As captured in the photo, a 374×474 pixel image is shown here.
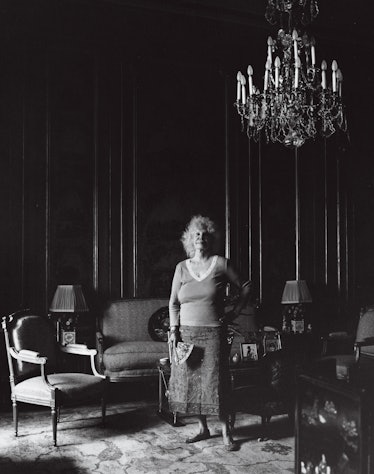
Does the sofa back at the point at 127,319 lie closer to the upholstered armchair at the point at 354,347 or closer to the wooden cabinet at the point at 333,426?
the upholstered armchair at the point at 354,347

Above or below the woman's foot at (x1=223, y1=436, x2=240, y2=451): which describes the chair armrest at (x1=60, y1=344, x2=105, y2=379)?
above

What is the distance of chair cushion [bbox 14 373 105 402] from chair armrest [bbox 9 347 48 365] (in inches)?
7.1

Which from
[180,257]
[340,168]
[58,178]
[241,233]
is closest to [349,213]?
[340,168]

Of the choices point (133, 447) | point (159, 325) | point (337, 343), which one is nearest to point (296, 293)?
point (337, 343)

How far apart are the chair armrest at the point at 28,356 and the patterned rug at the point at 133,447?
618mm

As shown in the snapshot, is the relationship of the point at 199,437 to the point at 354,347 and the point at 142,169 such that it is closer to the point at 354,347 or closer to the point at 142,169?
the point at 354,347

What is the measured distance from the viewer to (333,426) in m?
2.72

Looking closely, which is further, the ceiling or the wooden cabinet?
the ceiling

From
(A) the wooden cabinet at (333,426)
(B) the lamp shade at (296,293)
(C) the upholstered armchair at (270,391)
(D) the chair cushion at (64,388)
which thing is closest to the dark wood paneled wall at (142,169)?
(B) the lamp shade at (296,293)

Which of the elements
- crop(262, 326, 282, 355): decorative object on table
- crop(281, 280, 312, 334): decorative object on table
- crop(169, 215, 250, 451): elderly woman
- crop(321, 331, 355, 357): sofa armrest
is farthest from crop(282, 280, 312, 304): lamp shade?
crop(169, 215, 250, 451): elderly woman

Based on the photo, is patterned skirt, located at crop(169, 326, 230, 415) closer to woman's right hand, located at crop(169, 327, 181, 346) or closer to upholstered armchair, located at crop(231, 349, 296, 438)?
woman's right hand, located at crop(169, 327, 181, 346)

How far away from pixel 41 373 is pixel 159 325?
6.01 ft

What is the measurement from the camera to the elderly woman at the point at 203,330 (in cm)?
439

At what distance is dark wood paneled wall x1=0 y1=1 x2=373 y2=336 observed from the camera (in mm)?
6086
